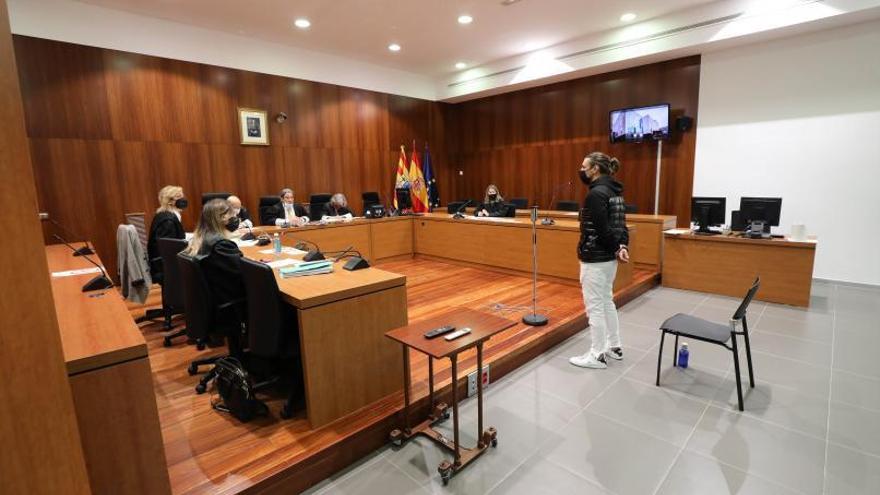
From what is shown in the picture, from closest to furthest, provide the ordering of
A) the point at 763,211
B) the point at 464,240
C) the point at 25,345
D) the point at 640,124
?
1. the point at 25,345
2. the point at 763,211
3. the point at 464,240
4. the point at 640,124

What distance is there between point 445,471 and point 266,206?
5264 millimetres

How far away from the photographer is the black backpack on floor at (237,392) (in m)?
2.24

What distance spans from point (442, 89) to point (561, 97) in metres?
2.48

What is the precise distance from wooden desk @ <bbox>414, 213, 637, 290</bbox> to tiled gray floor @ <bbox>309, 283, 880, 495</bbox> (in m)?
1.52

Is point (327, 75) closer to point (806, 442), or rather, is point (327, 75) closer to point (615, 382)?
point (615, 382)

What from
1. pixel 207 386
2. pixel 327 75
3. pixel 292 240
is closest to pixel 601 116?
pixel 327 75

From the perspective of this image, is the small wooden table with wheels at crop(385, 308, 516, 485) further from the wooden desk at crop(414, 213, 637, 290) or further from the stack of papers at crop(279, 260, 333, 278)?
the wooden desk at crop(414, 213, 637, 290)

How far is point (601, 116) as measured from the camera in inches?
281

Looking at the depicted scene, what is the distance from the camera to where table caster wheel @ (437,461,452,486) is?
194 cm

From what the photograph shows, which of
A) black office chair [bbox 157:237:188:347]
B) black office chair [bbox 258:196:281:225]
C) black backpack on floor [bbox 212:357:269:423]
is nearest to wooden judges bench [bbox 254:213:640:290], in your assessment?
black office chair [bbox 258:196:281:225]

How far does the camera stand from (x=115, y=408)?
4.78ft

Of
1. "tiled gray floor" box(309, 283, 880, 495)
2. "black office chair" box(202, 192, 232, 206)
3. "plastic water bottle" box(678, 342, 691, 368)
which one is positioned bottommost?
"tiled gray floor" box(309, 283, 880, 495)

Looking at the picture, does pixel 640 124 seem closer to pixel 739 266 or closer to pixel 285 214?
pixel 739 266

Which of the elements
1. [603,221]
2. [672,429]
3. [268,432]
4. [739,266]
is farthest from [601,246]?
[739,266]
